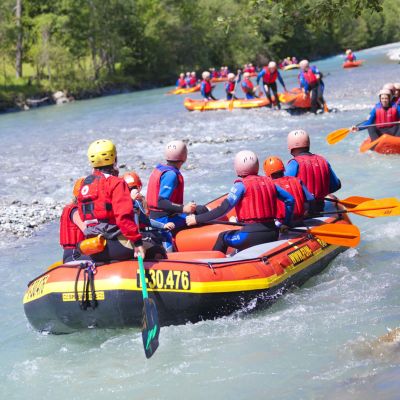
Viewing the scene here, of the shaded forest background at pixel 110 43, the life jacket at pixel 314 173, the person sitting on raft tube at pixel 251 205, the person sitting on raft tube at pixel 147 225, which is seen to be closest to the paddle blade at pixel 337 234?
the person sitting on raft tube at pixel 251 205

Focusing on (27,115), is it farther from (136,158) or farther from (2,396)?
(2,396)

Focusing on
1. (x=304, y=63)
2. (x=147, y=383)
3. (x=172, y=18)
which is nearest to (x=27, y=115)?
(x=304, y=63)

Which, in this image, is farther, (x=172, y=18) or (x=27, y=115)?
(x=172, y=18)

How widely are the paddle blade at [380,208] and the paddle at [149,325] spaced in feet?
10.0

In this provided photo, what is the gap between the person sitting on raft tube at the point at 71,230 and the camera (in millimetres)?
5746

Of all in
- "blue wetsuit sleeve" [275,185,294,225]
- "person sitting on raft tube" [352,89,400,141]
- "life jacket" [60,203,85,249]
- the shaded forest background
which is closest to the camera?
"life jacket" [60,203,85,249]

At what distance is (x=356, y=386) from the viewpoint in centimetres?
426

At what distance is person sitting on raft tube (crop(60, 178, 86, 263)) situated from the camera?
18.9ft

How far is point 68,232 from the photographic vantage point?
5965 mm

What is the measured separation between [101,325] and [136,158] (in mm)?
9556

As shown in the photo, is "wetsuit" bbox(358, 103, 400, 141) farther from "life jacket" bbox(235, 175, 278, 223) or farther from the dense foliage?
the dense foliage

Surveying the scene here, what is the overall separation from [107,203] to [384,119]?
7.82m

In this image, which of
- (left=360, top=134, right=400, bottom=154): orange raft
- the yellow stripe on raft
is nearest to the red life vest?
(left=360, top=134, right=400, bottom=154): orange raft

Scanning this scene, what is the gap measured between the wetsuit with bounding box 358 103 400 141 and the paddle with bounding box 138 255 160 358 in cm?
756
